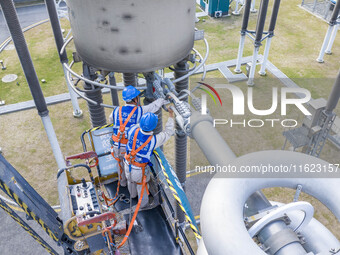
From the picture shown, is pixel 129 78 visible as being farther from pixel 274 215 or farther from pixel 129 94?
pixel 274 215

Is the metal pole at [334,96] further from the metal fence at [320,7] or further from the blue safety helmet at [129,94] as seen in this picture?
the metal fence at [320,7]

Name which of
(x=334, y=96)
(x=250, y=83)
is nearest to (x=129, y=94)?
(x=334, y=96)

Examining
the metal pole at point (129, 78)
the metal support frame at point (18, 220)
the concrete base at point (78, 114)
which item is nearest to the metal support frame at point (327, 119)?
the metal pole at point (129, 78)

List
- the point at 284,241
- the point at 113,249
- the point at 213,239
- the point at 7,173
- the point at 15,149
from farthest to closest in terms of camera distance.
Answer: the point at 15,149, the point at 113,249, the point at 7,173, the point at 284,241, the point at 213,239

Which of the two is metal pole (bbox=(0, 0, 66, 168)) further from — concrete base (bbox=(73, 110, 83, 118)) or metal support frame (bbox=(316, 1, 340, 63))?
metal support frame (bbox=(316, 1, 340, 63))

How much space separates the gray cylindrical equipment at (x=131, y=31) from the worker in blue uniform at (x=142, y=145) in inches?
58.5

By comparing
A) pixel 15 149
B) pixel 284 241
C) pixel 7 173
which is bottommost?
pixel 15 149

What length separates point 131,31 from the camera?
6867mm

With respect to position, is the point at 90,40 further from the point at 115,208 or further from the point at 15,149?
the point at 15,149

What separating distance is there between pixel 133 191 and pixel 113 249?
1.51 m

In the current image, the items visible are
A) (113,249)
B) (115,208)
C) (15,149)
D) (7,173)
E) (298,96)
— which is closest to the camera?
(7,173)

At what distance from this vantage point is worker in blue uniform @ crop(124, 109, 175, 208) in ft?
22.3

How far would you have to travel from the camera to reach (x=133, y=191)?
776cm

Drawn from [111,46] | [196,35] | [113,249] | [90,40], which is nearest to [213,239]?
[113,249]
